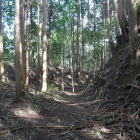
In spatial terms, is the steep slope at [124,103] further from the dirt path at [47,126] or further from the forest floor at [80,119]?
the dirt path at [47,126]

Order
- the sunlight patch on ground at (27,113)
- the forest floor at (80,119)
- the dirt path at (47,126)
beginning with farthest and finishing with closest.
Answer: the sunlight patch on ground at (27,113) → the forest floor at (80,119) → the dirt path at (47,126)

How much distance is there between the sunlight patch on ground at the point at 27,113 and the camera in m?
6.48

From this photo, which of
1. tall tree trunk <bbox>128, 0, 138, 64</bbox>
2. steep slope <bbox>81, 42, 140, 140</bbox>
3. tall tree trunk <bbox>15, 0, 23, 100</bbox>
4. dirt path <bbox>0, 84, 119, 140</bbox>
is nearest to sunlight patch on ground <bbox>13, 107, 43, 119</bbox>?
dirt path <bbox>0, 84, 119, 140</bbox>

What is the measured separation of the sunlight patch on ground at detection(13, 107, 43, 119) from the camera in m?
6.48

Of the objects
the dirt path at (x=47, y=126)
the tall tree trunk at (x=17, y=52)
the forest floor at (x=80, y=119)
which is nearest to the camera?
the dirt path at (x=47, y=126)

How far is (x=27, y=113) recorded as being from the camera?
6887 millimetres

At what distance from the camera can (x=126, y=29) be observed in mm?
11633

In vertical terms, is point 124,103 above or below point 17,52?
below

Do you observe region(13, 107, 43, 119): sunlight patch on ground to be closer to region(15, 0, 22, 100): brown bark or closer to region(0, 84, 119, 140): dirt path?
region(0, 84, 119, 140): dirt path

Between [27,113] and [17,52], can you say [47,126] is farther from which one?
[17,52]

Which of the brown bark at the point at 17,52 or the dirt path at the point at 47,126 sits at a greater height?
the brown bark at the point at 17,52

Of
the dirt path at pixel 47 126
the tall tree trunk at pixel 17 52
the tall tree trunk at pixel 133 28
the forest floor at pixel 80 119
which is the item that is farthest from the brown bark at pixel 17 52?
the tall tree trunk at pixel 133 28

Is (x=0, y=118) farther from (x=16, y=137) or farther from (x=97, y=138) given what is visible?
(x=97, y=138)

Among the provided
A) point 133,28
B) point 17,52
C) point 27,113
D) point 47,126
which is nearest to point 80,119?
point 47,126
